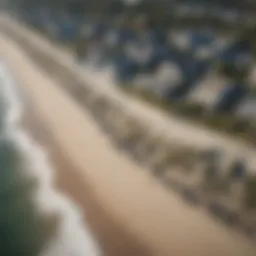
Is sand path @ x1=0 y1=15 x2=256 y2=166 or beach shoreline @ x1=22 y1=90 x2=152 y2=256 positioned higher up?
sand path @ x1=0 y1=15 x2=256 y2=166

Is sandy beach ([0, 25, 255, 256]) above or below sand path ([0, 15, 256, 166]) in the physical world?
below

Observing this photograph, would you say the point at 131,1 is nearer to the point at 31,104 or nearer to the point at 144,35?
the point at 144,35

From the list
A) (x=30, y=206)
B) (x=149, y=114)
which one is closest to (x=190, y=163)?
(x=149, y=114)

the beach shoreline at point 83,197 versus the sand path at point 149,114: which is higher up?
the sand path at point 149,114

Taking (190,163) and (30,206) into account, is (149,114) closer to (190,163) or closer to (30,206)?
(190,163)
